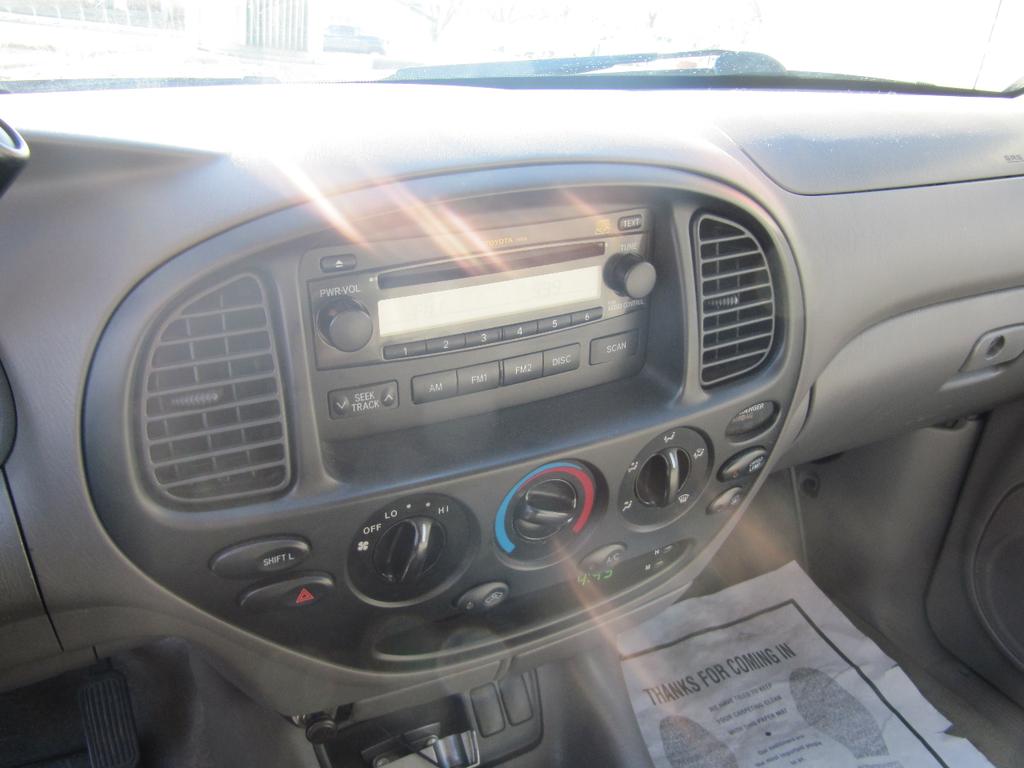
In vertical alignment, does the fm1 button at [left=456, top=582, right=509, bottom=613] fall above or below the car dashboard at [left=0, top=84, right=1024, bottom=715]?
below

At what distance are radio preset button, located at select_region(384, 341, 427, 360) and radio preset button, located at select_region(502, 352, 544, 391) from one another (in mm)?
90

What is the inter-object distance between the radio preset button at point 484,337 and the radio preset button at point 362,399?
3.1 inches

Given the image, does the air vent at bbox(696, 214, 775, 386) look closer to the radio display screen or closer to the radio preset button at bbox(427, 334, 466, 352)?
the radio display screen

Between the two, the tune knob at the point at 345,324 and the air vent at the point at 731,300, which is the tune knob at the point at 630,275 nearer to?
the air vent at the point at 731,300

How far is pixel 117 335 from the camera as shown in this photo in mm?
642

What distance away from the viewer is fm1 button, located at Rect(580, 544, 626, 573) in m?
1.02

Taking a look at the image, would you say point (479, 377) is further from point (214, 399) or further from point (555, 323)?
point (214, 399)

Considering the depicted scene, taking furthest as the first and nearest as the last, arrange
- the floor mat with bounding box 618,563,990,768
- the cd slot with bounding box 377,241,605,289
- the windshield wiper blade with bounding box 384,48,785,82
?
the floor mat with bounding box 618,563,990,768, the windshield wiper blade with bounding box 384,48,785,82, the cd slot with bounding box 377,241,605,289

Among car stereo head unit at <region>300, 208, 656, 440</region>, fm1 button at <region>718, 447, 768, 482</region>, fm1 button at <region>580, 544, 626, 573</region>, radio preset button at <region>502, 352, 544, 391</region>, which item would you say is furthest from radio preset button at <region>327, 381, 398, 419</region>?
fm1 button at <region>718, 447, 768, 482</region>

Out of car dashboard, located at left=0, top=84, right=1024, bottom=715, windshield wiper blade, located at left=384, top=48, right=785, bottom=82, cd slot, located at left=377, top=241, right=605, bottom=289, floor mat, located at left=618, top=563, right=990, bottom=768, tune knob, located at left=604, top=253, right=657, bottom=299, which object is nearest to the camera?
car dashboard, located at left=0, top=84, right=1024, bottom=715

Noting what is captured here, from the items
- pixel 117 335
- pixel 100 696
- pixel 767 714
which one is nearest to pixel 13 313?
pixel 117 335

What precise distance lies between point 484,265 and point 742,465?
462mm

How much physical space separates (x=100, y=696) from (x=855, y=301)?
1003 mm

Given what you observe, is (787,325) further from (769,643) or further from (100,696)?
(100,696)
